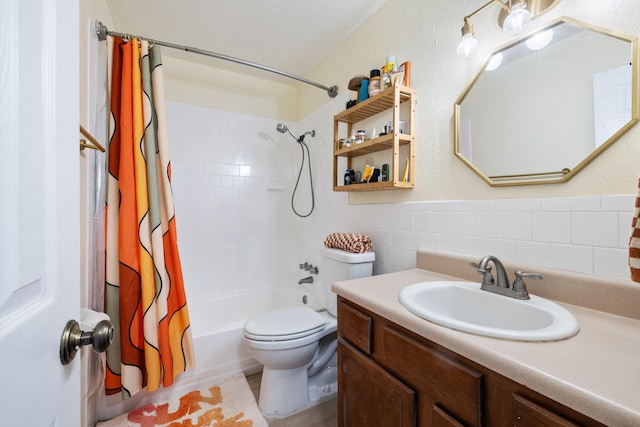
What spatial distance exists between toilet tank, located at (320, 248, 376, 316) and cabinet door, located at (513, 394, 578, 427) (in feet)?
3.07

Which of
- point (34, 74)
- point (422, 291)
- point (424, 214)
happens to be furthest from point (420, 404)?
point (34, 74)

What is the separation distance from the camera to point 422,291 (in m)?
0.97

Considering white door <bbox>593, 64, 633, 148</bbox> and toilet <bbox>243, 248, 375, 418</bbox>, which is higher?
white door <bbox>593, 64, 633, 148</bbox>

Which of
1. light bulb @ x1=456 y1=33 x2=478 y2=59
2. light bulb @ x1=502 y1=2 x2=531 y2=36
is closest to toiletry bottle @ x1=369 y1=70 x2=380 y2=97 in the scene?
light bulb @ x1=456 y1=33 x2=478 y2=59

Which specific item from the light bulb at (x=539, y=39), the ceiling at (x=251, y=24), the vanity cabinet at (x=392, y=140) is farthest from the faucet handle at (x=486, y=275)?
the ceiling at (x=251, y=24)

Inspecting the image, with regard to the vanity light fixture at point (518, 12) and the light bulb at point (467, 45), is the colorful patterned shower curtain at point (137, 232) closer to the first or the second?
the light bulb at point (467, 45)

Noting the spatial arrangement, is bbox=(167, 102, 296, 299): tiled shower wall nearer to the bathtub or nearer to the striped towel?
the bathtub

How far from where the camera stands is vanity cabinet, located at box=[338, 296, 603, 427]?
530 mm

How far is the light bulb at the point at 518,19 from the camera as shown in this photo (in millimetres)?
899

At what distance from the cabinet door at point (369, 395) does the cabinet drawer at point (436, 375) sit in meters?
0.05

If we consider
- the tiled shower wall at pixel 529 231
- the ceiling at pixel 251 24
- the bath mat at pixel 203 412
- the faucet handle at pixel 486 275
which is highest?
the ceiling at pixel 251 24

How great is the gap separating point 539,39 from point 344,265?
48.4 inches

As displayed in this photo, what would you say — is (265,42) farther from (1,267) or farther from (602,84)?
(1,267)

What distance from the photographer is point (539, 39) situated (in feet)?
3.05
